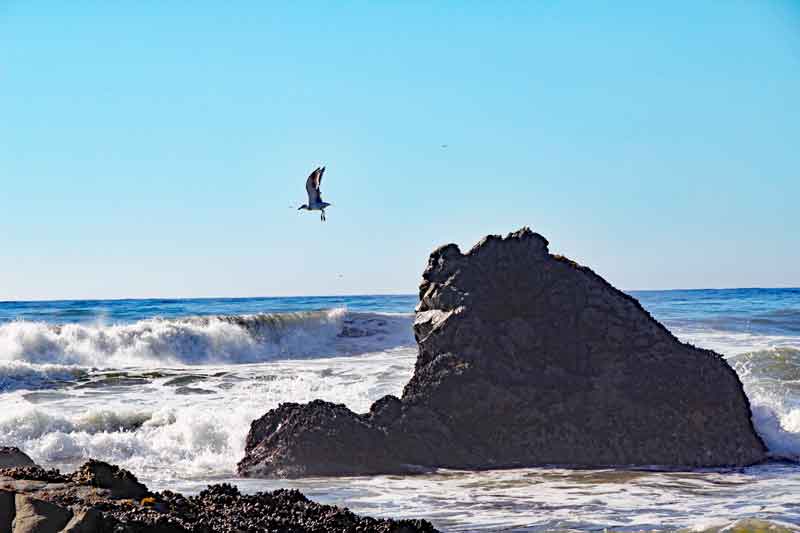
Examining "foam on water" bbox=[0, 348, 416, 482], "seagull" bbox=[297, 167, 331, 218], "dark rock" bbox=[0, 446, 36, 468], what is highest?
"seagull" bbox=[297, 167, 331, 218]

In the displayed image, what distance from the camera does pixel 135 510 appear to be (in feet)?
20.9

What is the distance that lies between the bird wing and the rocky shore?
7678 millimetres

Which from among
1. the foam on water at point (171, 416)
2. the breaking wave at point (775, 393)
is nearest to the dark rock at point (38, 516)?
the foam on water at point (171, 416)

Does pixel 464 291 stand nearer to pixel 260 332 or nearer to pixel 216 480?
pixel 216 480

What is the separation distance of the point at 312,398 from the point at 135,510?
40.2ft

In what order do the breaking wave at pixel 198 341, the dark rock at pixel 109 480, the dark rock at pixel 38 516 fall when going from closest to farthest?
the dark rock at pixel 38 516, the dark rock at pixel 109 480, the breaking wave at pixel 198 341

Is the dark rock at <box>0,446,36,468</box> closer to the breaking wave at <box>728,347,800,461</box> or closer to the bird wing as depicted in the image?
the bird wing

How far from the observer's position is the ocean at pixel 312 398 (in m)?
9.80

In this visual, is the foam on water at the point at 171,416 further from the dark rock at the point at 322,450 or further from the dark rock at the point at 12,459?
the dark rock at the point at 12,459

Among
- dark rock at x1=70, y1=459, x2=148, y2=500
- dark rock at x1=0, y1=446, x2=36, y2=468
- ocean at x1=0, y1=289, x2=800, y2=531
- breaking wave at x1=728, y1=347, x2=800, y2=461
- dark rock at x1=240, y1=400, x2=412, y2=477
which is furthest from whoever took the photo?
breaking wave at x1=728, y1=347, x2=800, y2=461

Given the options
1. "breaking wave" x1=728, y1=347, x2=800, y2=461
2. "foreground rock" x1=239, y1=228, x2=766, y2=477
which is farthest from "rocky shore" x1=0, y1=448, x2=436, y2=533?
"breaking wave" x1=728, y1=347, x2=800, y2=461

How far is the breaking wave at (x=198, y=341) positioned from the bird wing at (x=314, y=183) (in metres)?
13.2

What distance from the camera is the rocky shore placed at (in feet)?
19.5

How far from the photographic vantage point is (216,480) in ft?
39.1
